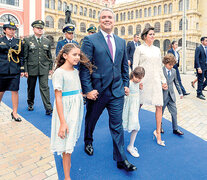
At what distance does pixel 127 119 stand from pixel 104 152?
0.62 m

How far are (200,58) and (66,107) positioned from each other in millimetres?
6542

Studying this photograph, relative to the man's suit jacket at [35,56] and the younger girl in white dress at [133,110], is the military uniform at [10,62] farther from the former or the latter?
the younger girl in white dress at [133,110]

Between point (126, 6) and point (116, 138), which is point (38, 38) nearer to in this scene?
point (116, 138)

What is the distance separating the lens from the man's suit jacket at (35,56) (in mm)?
4362

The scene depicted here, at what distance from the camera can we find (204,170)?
241cm

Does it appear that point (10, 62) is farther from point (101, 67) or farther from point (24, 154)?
point (101, 67)

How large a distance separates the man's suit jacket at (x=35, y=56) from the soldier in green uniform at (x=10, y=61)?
0.27m

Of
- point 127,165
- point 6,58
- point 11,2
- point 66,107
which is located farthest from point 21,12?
point 127,165

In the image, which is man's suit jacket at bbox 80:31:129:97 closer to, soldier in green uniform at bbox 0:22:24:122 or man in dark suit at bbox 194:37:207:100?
soldier in green uniform at bbox 0:22:24:122

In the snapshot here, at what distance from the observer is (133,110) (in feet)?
9.07

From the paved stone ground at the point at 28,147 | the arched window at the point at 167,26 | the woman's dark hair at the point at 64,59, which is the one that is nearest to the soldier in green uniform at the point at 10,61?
the paved stone ground at the point at 28,147

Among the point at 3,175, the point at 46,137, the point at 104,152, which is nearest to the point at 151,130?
the point at 104,152

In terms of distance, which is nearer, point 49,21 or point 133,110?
point 133,110

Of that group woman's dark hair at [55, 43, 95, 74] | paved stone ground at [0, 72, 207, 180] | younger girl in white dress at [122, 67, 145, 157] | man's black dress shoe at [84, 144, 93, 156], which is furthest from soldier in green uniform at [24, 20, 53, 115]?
woman's dark hair at [55, 43, 95, 74]
